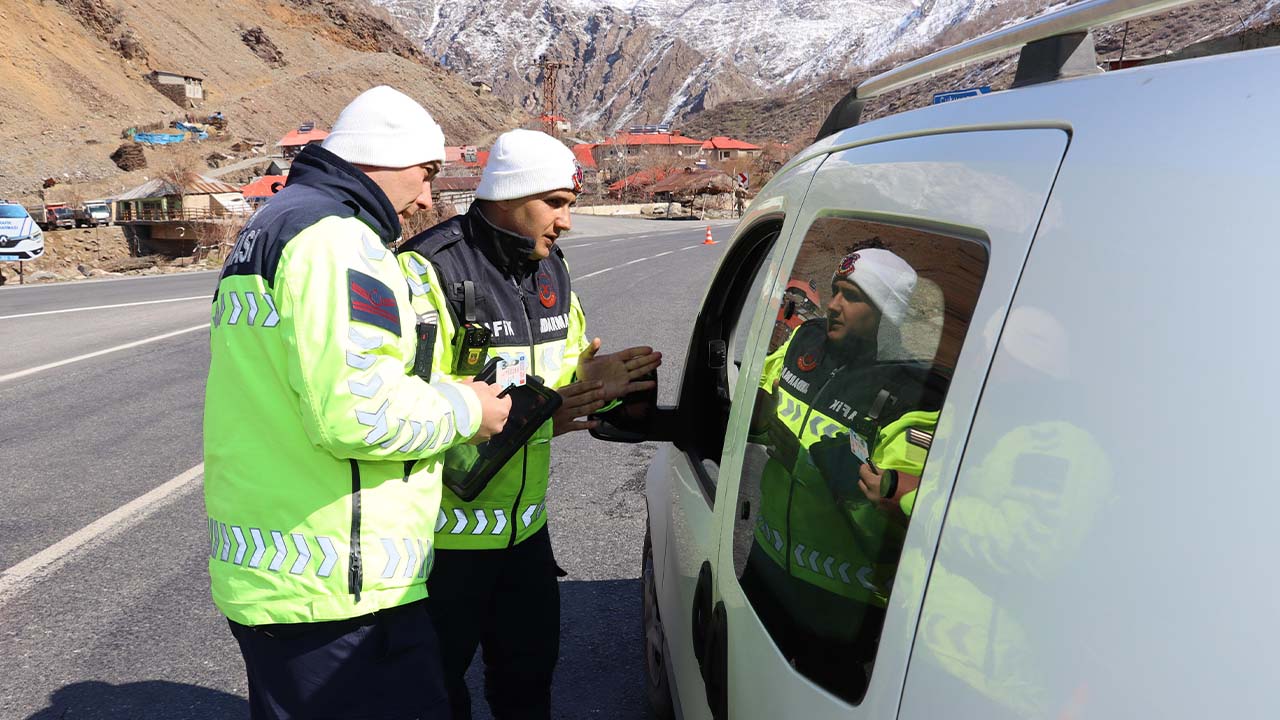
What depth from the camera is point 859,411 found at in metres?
1.43

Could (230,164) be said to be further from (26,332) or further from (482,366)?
(482,366)

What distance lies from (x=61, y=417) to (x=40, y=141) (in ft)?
177

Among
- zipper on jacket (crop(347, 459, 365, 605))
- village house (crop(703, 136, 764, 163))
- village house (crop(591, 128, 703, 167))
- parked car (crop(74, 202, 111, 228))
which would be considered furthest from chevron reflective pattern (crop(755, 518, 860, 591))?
village house (crop(703, 136, 764, 163))

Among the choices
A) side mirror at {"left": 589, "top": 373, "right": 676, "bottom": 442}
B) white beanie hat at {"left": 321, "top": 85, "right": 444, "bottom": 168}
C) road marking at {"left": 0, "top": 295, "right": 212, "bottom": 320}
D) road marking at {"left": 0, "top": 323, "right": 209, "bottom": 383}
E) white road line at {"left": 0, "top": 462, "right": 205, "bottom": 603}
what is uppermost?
white beanie hat at {"left": 321, "top": 85, "right": 444, "bottom": 168}

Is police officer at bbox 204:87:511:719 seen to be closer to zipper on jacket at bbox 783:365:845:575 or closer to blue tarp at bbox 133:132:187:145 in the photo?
zipper on jacket at bbox 783:365:845:575

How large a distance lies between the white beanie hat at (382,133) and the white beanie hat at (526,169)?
51cm

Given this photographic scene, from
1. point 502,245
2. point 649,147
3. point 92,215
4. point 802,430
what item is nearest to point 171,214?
point 92,215

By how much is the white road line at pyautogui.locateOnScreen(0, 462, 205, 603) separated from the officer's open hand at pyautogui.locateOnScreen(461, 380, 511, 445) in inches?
117

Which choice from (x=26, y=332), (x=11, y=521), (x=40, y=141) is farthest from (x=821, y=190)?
(x=40, y=141)

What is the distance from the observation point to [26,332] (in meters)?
10.0

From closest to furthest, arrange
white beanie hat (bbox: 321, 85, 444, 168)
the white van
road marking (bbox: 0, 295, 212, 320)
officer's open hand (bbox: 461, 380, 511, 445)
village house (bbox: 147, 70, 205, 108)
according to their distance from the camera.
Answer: the white van → white beanie hat (bbox: 321, 85, 444, 168) → officer's open hand (bbox: 461, 380, 511, 445) → road marking (bbox: 0, 295, 212, 320) → village house (bbox: 147, 70, 205, 108)

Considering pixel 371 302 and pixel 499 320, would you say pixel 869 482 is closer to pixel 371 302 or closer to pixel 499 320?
pixel 371 302

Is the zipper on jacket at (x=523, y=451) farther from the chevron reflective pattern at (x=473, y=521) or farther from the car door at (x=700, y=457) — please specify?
the car door at (x=700, y=457)

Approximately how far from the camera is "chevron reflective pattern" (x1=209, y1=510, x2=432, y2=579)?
1.68m
